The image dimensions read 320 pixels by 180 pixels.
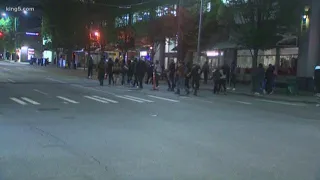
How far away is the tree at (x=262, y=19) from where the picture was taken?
89.0ft

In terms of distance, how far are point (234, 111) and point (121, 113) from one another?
4123 mm

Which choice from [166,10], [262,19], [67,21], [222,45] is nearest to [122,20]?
[67,21]

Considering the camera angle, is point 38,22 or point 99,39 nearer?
point 99,39

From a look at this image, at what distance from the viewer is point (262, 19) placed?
91.3 ft

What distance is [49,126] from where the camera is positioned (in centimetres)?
1072

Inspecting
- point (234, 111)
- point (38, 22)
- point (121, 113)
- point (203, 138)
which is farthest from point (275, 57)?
point (38, 22)

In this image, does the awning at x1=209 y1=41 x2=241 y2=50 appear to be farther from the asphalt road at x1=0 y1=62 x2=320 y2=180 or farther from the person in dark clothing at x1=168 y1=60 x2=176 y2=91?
the asphalt road at x1=0 y1=62 x2=320 y2=180

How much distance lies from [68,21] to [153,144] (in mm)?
53593

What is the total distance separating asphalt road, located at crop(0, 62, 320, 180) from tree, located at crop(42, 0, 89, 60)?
147ft

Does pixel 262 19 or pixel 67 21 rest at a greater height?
pixel 67 21

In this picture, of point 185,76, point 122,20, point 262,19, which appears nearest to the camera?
point 185,76

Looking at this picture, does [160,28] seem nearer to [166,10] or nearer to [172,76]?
[166,10]

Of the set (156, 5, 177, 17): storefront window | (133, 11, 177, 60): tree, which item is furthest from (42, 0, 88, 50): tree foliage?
(156, 5, 177, 17): storefront window

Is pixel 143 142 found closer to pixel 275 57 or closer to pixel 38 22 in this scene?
pixel 275 57
